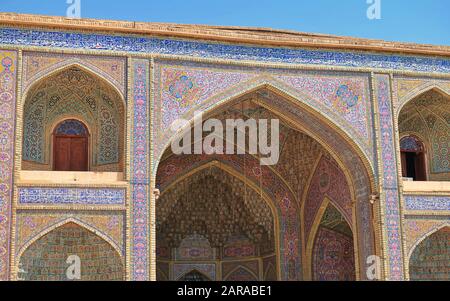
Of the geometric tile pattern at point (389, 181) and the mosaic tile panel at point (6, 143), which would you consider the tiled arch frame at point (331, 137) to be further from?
the mosaic tile panel at point (6, 143)

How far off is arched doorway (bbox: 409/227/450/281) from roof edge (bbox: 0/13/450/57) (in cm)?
319

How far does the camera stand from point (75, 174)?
1145 centimetres

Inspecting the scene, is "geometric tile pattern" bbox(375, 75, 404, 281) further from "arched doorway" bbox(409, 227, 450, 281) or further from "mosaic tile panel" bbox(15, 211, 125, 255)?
"mosaic tile panel" bbox(15, 211, 125, 255)

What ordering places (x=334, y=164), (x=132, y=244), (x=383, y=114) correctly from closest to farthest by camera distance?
(x=132, y=244) < (x=383, y=114) < (x=334, y=164)

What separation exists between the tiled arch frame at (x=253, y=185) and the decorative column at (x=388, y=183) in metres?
2.86

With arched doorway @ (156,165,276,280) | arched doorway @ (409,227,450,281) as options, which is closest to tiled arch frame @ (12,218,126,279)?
arched doorway @ (156,165,276,280)

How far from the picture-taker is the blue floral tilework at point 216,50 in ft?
37.8

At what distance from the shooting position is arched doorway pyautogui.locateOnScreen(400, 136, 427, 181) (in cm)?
1375

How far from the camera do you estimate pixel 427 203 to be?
12.5 metres

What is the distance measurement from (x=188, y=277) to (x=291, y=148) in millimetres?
3291

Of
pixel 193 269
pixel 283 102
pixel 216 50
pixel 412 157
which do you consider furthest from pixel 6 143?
pixel 412 157

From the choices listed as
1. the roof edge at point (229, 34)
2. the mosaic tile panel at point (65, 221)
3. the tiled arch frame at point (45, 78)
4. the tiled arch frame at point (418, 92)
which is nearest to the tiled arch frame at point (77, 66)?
the tiled arch frame at point (45, 78)
